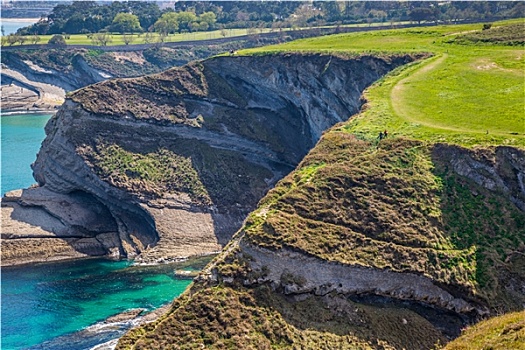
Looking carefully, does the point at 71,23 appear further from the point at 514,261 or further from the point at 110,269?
the point at 514,261

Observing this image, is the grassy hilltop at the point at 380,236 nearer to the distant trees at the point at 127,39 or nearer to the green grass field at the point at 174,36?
the green grass field at the point at 174,36

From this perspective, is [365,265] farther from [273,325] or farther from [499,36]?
[499,36]

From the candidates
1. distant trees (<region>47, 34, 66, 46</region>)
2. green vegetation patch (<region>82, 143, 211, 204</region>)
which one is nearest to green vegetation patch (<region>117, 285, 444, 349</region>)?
green vegetation patch (<region>82, 143, 211, 204</region>)

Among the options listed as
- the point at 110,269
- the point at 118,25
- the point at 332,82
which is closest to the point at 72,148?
the point at 110,269

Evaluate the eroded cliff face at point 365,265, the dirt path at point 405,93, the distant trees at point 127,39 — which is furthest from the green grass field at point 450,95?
the distant trees at point 127,39

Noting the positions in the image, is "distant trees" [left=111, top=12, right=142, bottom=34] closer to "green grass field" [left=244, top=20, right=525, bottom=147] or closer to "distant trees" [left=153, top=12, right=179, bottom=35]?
"distant trees" [left=153, top=12, right=179, bottom=35]

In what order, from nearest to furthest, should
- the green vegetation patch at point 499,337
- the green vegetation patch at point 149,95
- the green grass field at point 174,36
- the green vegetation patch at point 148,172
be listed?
the green vegetation patch at point 499,337, the green vegetation patch at point 148,172, the green vegetation patch at point 149,95, the green grass field at point 174,36

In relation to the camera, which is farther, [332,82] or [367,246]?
[332,82]
